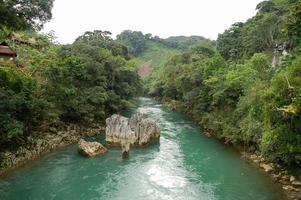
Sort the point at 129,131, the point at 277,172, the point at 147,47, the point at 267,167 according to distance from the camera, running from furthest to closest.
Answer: the point at 147,47 < the point at 129,131 < the point at 267,167 < the point at 277,172

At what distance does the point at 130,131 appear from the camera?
31250 millimetres

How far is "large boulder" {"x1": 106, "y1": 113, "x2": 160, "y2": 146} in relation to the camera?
103ft

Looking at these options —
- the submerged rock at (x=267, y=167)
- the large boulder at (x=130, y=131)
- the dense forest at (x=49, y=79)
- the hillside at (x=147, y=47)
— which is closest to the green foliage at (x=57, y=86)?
the dense forest at (x=49, y=79)

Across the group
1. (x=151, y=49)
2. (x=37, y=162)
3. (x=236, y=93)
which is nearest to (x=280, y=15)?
(x=236, y=93)

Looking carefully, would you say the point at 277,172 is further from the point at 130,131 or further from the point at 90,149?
the point at 90,149

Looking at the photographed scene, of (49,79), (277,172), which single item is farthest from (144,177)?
(49,79)

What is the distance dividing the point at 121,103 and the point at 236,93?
15101mm

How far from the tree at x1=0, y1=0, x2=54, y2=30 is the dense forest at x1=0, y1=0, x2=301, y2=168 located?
3 cm

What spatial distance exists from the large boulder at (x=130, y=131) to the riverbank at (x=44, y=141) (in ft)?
11.0

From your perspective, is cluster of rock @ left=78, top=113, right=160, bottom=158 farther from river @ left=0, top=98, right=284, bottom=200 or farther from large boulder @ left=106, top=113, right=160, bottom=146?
river @ left=0, top=98, right=284, bottom=200

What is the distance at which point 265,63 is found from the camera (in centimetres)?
3553

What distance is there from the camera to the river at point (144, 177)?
20.2 meters

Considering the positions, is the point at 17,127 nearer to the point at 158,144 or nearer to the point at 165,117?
the point at 158,144

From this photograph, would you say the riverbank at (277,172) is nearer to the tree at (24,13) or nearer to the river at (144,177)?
the river at (144,177)
